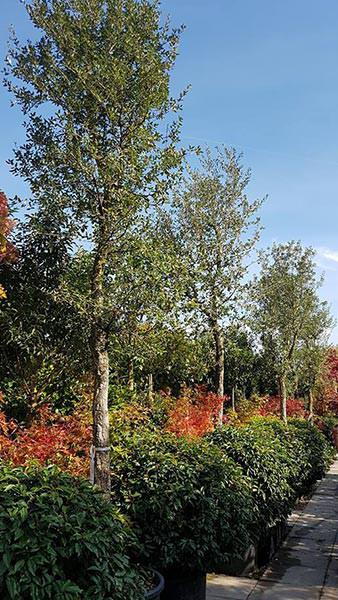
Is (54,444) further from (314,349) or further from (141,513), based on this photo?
(314,349)

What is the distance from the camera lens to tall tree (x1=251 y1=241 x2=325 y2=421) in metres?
12.8

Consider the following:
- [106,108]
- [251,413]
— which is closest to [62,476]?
[106,108]

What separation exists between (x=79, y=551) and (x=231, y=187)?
787 cm

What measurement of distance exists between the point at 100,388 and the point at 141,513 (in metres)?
0.98

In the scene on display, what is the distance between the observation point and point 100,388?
426 centimetres

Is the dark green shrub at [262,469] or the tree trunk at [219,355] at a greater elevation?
the tree trunk at [219,355]

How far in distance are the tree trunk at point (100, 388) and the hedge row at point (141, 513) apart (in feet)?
0.85

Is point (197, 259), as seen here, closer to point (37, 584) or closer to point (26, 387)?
point (26, 387)

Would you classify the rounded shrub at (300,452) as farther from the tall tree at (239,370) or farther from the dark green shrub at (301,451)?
the tall tree at (239,370)

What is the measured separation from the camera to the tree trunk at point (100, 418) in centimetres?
→ 415

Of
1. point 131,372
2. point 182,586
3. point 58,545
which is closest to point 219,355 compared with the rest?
point 131,372

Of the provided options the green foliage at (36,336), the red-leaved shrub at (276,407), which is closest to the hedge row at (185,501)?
the green foliage at (36,336)

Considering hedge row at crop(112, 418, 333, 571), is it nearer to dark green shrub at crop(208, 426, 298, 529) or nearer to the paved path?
dark green shrub at crop(208, 426, 298, 529)

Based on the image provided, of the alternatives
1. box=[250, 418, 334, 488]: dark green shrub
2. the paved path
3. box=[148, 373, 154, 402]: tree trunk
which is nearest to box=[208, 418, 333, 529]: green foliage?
the paved path
